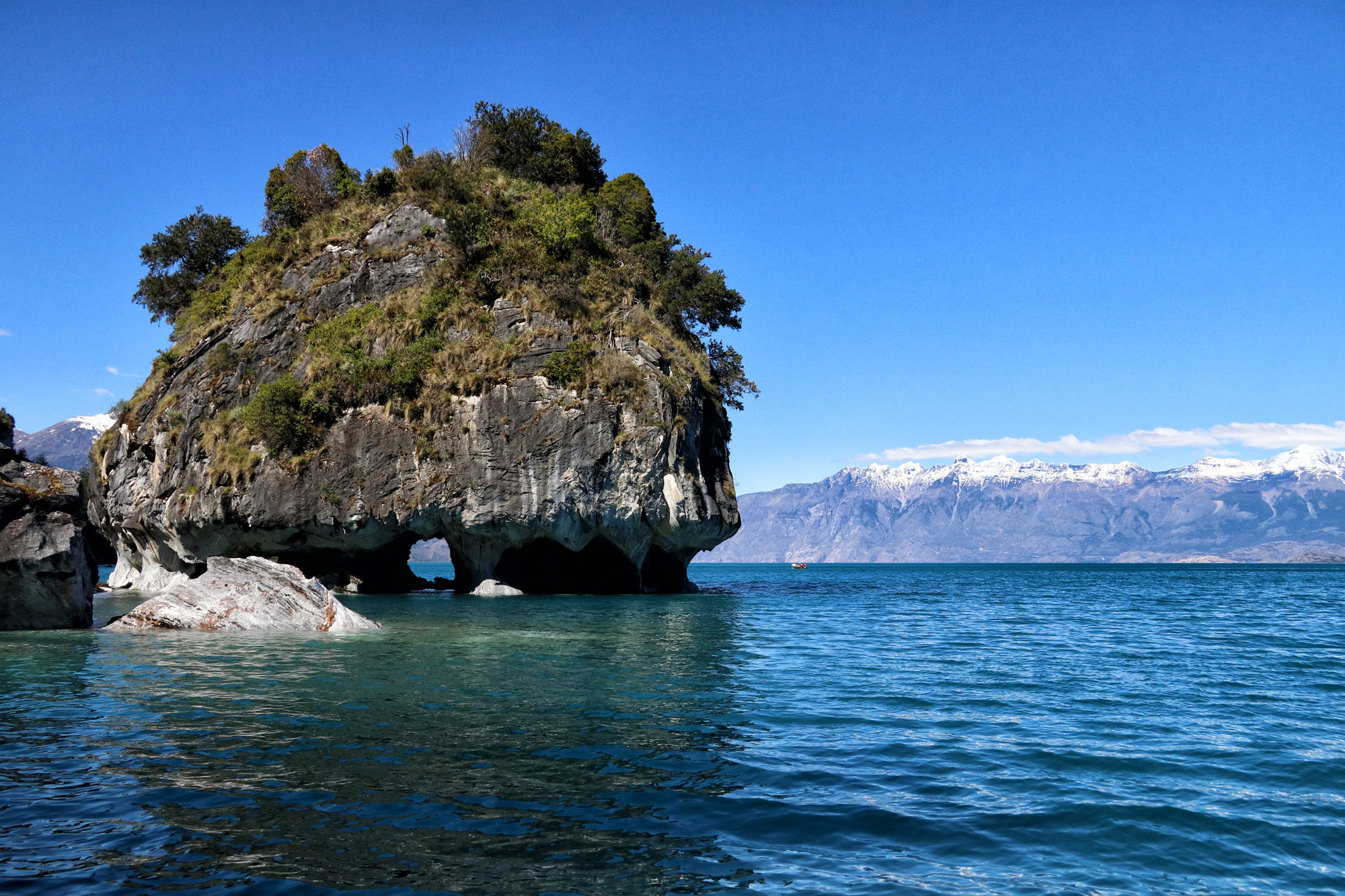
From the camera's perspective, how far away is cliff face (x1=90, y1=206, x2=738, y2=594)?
3997cm

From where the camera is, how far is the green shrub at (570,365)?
4056cm

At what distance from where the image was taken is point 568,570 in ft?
157

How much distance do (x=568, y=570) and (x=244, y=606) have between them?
967 inches

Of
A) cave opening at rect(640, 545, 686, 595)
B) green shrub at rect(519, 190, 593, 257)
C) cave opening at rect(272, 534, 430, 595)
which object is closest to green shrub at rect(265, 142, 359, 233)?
green shrub at rect(519, 190, 593, 257)

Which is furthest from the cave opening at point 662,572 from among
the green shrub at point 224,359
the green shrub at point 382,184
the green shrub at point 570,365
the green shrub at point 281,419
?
the green shrub at point 382,184

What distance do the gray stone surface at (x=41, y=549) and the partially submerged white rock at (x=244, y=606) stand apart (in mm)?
1428

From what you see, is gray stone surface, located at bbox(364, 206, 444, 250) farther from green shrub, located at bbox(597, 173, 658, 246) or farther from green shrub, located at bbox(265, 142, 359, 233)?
green shrub, located at bbox(597, 173, 658, 246)

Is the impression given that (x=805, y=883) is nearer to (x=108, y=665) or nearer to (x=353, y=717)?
(x=353, y=717)

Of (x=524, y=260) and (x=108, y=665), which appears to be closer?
(x=108, y=665)

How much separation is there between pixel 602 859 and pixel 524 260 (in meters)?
41.4

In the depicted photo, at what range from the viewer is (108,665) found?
16500 millimetres

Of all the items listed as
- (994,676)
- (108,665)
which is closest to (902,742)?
(994,676)

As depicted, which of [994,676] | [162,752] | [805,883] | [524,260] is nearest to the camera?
[805,883]

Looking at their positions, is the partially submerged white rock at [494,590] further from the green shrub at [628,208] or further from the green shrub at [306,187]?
the green shrub at [306,187]
